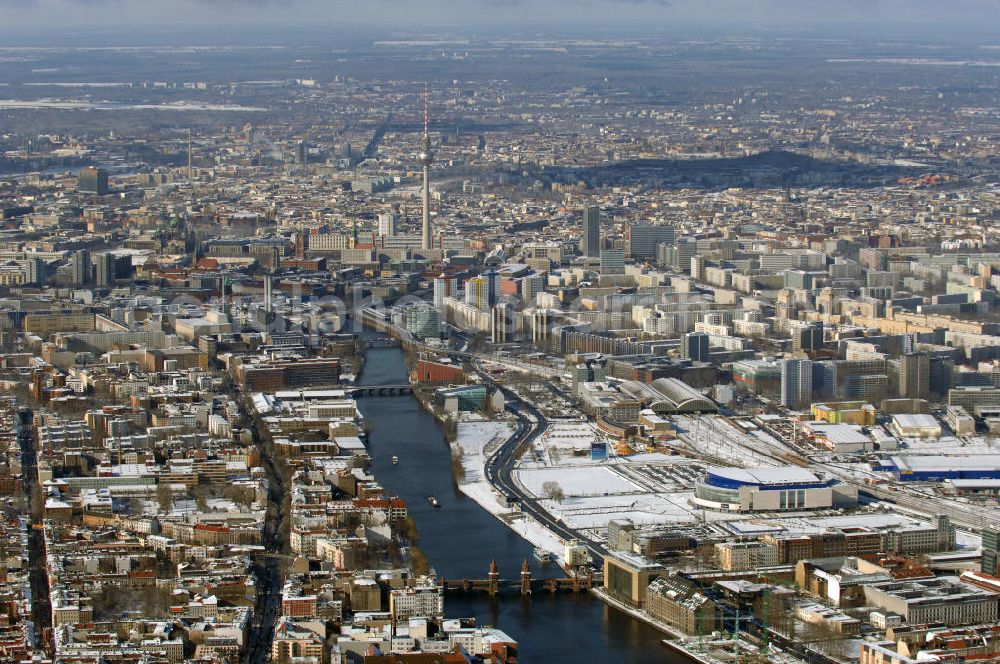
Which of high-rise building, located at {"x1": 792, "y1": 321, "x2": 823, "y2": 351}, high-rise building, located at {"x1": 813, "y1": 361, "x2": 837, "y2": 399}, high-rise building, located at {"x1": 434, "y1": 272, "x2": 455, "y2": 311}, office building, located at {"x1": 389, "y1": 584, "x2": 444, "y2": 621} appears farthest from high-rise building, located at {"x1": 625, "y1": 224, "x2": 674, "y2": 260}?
office building, located at {"x1": 389, "y1": 584, "x2": 444, "y2": 621}

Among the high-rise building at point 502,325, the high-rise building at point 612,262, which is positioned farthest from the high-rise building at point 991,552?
the high-rise building at point 612,262

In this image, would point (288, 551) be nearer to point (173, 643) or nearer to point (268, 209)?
point (173, 643)

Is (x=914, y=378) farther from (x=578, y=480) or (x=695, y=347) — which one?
(x=578, y=480)

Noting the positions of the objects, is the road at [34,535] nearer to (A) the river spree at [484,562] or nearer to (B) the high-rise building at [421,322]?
(A) the river spree at [484,562]

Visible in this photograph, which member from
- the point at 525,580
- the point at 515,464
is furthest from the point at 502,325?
the point at 525,580

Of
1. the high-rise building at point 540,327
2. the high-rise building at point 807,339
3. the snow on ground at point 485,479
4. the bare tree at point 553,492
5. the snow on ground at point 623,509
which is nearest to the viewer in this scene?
the snow on ground at point 485,479

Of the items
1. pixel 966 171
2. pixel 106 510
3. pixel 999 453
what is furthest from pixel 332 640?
pixel 966 171
